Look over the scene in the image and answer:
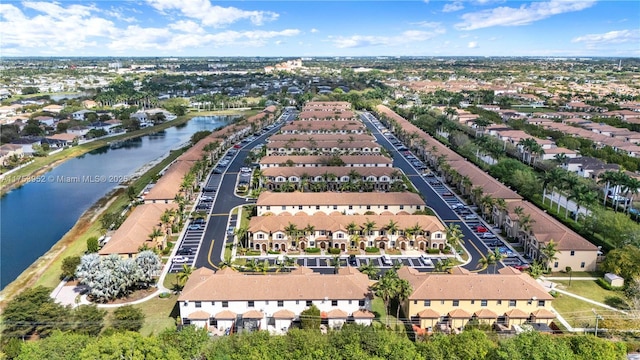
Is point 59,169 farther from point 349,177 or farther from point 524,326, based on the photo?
point 524,326

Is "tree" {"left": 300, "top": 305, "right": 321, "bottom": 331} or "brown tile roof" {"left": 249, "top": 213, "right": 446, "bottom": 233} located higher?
"brown tile roof" {"left": 249, "top": 213, "right": 446, "bottom": 233}

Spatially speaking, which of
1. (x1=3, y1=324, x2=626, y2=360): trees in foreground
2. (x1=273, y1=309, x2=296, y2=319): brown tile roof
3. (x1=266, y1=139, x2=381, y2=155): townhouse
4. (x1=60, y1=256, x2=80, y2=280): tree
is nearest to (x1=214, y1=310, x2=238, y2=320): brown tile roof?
(x1=273, y1=309, x2=296, y2=319): brown tile roof

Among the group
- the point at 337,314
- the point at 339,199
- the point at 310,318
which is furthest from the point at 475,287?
the point at 339,199

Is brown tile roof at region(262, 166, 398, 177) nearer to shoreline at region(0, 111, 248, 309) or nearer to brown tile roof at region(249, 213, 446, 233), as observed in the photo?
brown tile roof at region(249, 213, 446, 233)

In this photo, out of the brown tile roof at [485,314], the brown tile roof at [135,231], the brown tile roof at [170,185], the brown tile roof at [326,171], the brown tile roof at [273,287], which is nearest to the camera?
the brown tile roof at [485,314]

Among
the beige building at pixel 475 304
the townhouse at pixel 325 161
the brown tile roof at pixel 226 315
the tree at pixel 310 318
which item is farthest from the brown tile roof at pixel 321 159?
the tree at pixel 310 318

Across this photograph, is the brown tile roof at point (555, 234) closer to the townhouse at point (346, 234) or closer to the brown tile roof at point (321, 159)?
the townhouse at point (346, 234)
